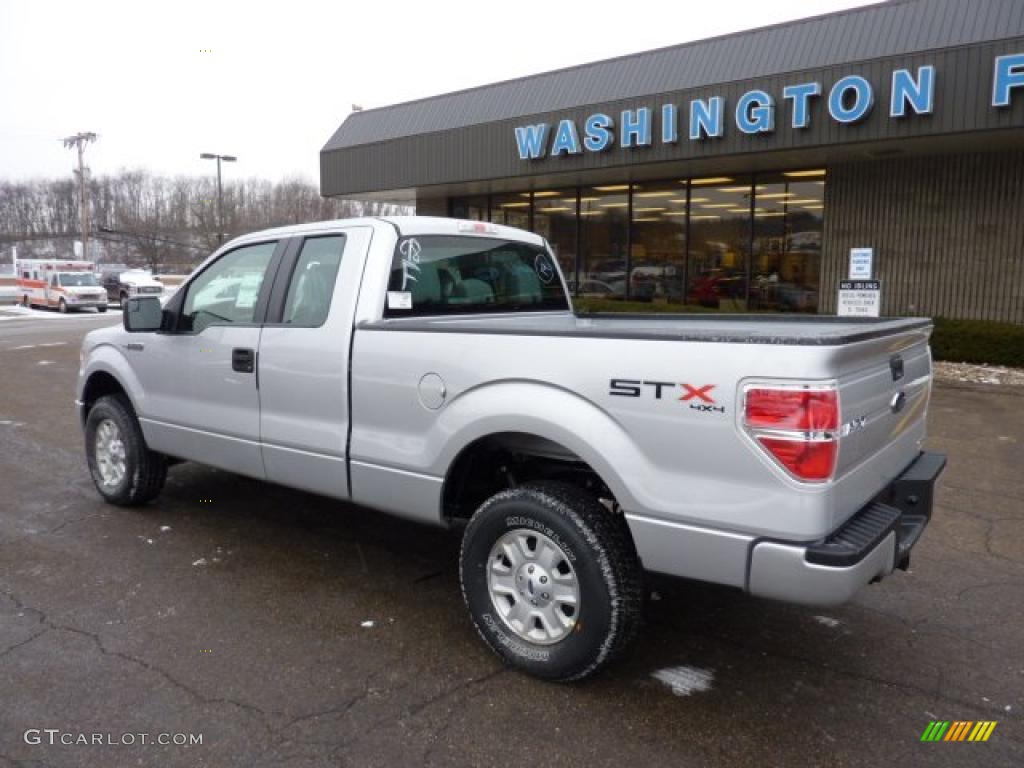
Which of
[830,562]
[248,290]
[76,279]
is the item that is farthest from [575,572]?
[76,279]

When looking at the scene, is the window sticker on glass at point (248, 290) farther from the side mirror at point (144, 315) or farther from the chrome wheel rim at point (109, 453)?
the chrome wheel rim at point (109, 453)

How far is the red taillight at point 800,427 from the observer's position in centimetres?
258

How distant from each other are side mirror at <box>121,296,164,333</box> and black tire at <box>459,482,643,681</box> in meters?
2.68

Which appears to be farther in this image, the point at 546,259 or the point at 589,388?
the point at 546,259

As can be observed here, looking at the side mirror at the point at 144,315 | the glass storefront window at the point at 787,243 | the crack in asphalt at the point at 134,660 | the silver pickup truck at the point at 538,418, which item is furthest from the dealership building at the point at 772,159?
the crack in asphalt at the point at 134,660

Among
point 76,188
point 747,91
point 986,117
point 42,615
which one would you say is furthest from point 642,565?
point 76,188

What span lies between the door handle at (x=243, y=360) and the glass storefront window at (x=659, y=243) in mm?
13576

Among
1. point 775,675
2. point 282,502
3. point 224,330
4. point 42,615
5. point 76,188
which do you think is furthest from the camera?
point 76,188

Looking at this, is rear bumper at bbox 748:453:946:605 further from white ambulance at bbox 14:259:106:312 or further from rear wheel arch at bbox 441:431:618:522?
white ambulance at bbox 14:259:106:312

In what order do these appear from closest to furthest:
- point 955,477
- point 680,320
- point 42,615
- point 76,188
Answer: point 42,615, point 680,320, point 955,477, point 76,188

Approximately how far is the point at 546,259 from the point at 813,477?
2.91 m

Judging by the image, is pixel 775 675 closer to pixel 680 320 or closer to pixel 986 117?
pixel 680 320

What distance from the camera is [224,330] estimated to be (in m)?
4.66

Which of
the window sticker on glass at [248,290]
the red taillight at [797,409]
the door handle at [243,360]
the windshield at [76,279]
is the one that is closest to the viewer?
the red taillight at [797,409]
